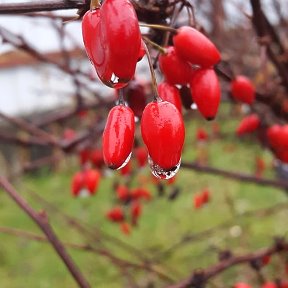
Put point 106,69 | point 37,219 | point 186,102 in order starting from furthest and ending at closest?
point 37,219, point 186,102, point 106,69

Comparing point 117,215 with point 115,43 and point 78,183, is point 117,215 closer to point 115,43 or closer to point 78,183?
point 78,183

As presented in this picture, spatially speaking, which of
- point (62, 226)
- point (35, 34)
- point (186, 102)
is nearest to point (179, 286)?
point (186, 102)

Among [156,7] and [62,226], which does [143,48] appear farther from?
[62,226]

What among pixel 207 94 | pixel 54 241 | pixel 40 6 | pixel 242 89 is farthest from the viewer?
pixel 242 89

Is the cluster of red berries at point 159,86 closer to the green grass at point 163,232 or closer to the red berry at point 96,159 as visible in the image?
the red berry at point 96,159

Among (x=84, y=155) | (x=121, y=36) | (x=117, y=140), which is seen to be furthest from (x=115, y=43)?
(x=84, y=155)
